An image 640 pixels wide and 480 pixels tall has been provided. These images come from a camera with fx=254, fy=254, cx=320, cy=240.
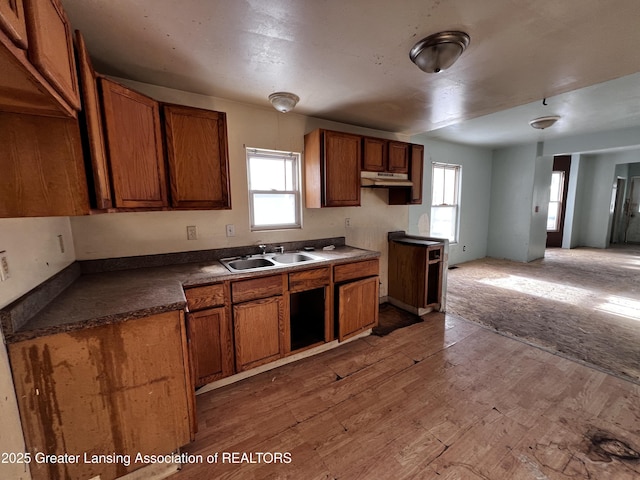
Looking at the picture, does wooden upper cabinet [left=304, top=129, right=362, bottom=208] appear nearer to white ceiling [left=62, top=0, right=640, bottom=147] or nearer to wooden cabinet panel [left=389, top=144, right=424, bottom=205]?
white ceiling [left=62, top=0, right=640, bottom=147]

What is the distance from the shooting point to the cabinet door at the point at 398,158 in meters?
3.10

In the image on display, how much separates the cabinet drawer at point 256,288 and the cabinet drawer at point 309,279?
13cm

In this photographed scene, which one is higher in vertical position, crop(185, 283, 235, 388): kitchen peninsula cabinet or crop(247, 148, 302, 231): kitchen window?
crop(247, 148, 302, 231): kitchen window

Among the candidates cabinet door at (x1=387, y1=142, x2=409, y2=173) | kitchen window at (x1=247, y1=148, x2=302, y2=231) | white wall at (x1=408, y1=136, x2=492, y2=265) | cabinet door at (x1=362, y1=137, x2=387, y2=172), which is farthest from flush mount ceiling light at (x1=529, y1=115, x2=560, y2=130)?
kitchen window at (x1=247, y1=148, x2=302, y2=231)

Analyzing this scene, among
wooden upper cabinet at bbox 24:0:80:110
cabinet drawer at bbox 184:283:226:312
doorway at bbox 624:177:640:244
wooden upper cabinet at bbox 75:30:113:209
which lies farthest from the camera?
doorway at bbox 624:177:640:244

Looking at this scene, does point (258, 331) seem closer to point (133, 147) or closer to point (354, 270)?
point (354, 270)

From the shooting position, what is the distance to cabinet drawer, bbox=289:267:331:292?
217 centimetres

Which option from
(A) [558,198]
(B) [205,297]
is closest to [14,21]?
(B) [205,297]

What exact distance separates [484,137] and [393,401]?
4.92 metres

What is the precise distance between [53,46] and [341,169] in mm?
2168

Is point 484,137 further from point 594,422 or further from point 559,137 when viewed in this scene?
point 594,422

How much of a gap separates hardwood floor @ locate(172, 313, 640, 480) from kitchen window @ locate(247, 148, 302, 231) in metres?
1.46

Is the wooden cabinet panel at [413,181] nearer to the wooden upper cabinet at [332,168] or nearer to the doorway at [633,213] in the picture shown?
the wooden upper cabinet at [332,168]

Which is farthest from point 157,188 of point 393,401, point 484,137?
point 484,137
